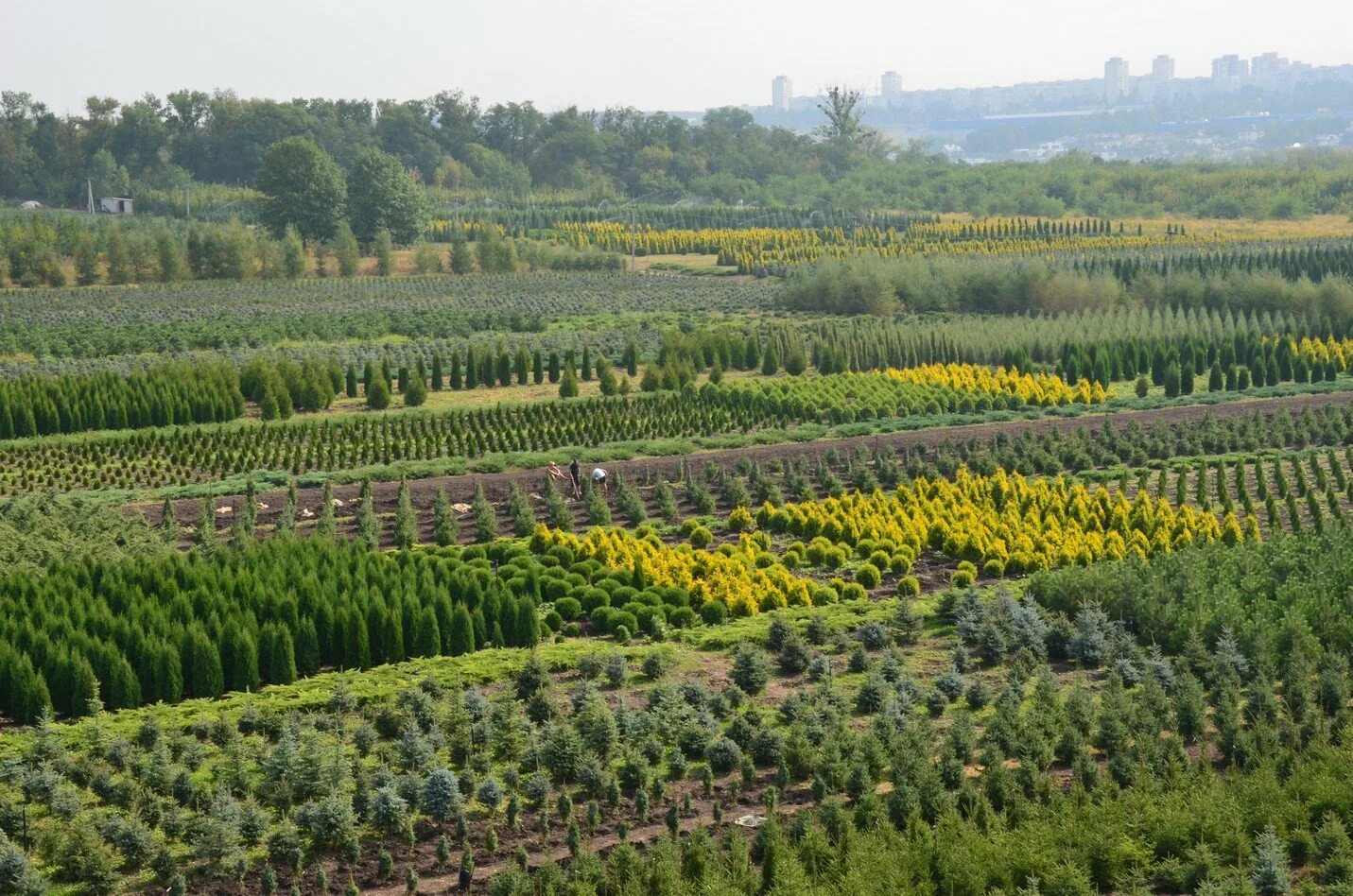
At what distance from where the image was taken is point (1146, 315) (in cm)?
5447

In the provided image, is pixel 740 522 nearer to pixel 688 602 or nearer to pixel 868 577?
pixel 868 577

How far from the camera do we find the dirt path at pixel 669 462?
32406 millimetres

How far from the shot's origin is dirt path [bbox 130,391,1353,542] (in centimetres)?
3241

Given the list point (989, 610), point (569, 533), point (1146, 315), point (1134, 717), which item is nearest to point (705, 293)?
point (1146, 315)

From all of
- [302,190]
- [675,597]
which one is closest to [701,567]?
[675,597]

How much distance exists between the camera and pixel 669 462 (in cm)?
3675

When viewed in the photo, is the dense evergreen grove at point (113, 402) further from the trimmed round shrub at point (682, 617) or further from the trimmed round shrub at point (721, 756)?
the trimmed round shrub at point (721, 756)

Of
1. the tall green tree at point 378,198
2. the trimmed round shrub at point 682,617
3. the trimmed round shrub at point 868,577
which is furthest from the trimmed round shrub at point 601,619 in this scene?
the tall green tree at point 378,198

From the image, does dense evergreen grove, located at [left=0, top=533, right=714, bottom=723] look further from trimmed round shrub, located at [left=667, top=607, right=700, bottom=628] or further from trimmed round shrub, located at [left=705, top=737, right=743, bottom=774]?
trimmed round shrub, located at [left=705, top=737, right=743, bottom=774]

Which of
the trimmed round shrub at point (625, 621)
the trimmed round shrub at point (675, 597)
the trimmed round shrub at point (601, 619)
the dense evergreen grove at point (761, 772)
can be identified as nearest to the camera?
the dense evergreen grove at point (761, 772)

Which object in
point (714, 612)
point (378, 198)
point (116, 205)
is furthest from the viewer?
point (116, 205)

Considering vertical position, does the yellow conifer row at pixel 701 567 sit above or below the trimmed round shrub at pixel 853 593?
above

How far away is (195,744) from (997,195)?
10728cm

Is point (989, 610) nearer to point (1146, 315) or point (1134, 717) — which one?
point (1134, 717)
